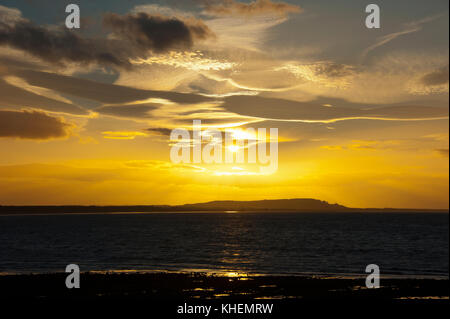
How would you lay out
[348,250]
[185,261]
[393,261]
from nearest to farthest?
[185,261] → [393,261] → [348,250]

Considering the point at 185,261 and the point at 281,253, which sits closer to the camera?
the point at 185,261

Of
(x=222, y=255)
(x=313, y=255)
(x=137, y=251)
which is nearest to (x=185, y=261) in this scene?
(x=222, y=255)

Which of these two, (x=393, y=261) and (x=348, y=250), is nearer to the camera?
(x=393, y=261)

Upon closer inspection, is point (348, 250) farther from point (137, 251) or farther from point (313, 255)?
point (137, 251)

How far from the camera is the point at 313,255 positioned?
268 feet

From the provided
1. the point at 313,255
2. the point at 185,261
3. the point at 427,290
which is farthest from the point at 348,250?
the point at 427,290

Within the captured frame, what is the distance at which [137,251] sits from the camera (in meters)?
85.6
